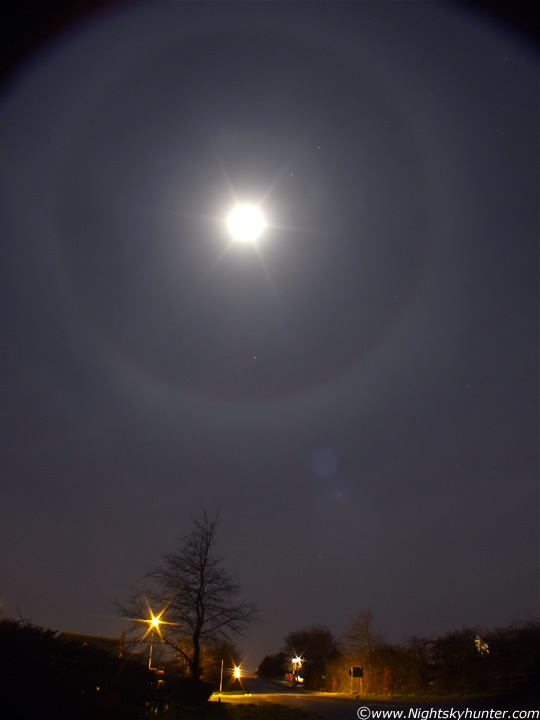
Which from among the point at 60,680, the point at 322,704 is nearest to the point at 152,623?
the point at 322,704

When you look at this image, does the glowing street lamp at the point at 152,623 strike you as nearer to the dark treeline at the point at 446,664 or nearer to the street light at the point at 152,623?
the street light at the point at 152,623

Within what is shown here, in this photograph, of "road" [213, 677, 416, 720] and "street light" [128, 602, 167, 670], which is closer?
"road" [213, 677, 416, 720]

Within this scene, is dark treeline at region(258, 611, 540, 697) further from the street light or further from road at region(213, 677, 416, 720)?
the street light

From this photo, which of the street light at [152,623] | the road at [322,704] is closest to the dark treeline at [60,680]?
the road at [322,704]

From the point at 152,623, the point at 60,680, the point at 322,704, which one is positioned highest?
the point at 152,623

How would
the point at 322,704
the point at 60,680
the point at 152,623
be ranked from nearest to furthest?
the point at 60,680
the point at 152,623
the point at 322,704

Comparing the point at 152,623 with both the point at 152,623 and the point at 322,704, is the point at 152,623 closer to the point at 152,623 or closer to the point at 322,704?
the point at 152,623

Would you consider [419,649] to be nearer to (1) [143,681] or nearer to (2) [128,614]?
(2) [128,614]

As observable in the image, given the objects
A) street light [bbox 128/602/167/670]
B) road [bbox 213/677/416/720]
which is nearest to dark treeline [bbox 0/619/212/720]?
road [bbox 213/677/416/720]

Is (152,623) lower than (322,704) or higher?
higher
